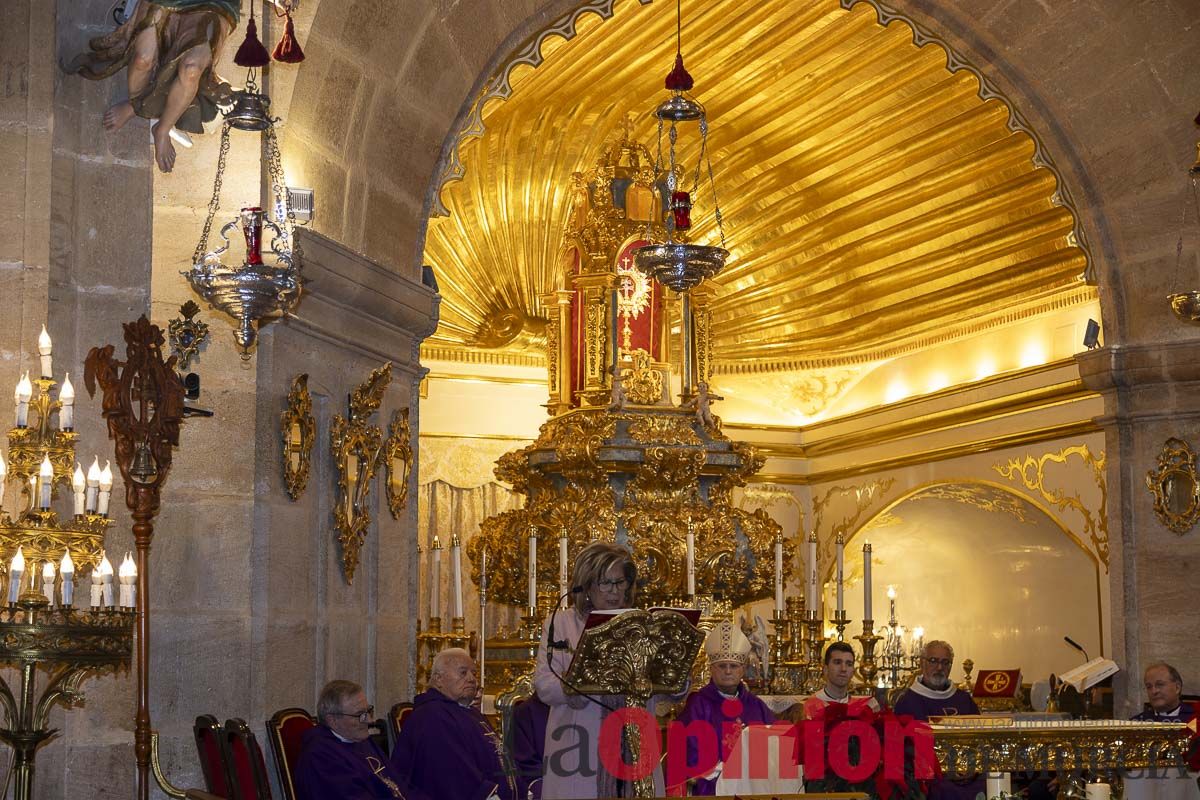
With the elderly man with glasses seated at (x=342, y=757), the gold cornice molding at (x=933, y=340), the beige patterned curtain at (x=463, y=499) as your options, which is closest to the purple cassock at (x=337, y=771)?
the elderly man with glasses seated at (x=342, y=757)

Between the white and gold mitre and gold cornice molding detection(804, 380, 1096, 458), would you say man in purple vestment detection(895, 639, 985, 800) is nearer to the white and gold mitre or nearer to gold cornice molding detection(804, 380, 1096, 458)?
the white and gold mitre

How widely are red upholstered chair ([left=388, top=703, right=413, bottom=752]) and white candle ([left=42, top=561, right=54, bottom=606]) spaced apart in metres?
1.92

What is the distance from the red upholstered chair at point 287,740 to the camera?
617 centimetres

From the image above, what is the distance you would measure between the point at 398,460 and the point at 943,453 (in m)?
5.88

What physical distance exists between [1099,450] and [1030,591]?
2.00 meters

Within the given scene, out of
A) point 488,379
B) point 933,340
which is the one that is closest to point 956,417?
point 933,340

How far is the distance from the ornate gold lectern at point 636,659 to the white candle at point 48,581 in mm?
1687

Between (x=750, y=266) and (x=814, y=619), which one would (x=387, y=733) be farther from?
(x=750, y=266)

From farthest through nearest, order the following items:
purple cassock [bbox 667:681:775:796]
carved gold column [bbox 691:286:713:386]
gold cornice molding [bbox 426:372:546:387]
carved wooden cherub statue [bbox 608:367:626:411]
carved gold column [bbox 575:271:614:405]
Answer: gold cornice molding [bbox 426:372:546:387]
carved gold column [bbox 691:286:713:386]
carved gold column [bbox 575:271:614:405]
carved wooden cherub statue [bbox 608:367:626:411]
purple cassock [bbox 667:681:775:796]

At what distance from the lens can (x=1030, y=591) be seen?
42.7ft

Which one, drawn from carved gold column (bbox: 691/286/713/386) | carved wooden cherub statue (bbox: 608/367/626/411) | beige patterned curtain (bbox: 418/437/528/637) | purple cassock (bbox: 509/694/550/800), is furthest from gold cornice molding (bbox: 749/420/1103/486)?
purple cassock (bbox: 509/694/550/800)

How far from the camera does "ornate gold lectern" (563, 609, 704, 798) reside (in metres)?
5.14

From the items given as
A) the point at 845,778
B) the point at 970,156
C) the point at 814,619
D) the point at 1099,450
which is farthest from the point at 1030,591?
the point at 845,778

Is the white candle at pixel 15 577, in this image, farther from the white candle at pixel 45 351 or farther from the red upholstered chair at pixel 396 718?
the red upholstered chair at pixel 396 718
